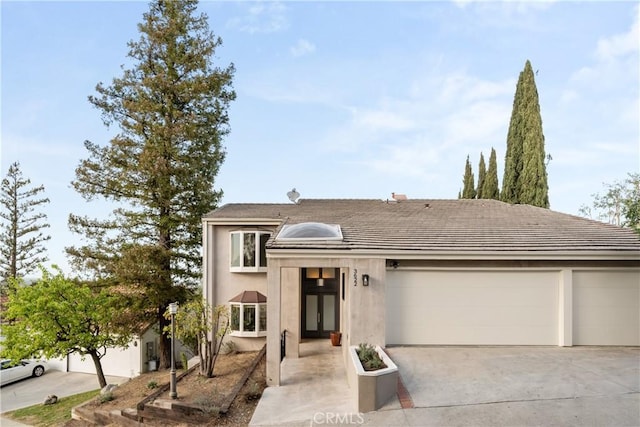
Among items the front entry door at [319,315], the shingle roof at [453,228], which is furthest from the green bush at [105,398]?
the shingle roof at [453,228]

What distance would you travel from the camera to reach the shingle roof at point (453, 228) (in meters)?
9.68

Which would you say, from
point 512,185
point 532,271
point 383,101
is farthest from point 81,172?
point 512,185

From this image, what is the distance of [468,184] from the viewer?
31.4 meters

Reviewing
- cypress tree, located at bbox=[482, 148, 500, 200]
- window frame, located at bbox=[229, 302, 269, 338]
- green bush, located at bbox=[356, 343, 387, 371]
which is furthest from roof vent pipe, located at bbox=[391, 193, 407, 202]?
cypress tree, located at bbox=[482, 148, 500, 200]

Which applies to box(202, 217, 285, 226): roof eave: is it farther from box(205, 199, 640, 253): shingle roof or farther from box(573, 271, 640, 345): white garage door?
box(573, 271, 640, 345): white garage door

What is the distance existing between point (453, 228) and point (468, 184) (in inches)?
882

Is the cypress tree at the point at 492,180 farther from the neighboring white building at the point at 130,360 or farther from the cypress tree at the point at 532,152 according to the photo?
the neighboring white building at the point at 130,360

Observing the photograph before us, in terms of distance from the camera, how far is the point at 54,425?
12.2 meters

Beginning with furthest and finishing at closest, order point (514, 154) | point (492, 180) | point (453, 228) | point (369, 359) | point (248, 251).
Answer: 1. point (492, 180)
2. point (514, 154)
3. point (248, 251)
4. point (453, 228)
5. point (369, 359)

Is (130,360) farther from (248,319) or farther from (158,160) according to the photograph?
(158,160)

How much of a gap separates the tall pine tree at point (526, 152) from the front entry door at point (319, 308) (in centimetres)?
1299

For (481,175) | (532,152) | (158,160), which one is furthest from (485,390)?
(481,175)

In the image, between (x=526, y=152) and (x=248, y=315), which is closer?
(x=248, y=315)

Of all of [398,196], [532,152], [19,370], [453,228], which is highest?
[532,152]
